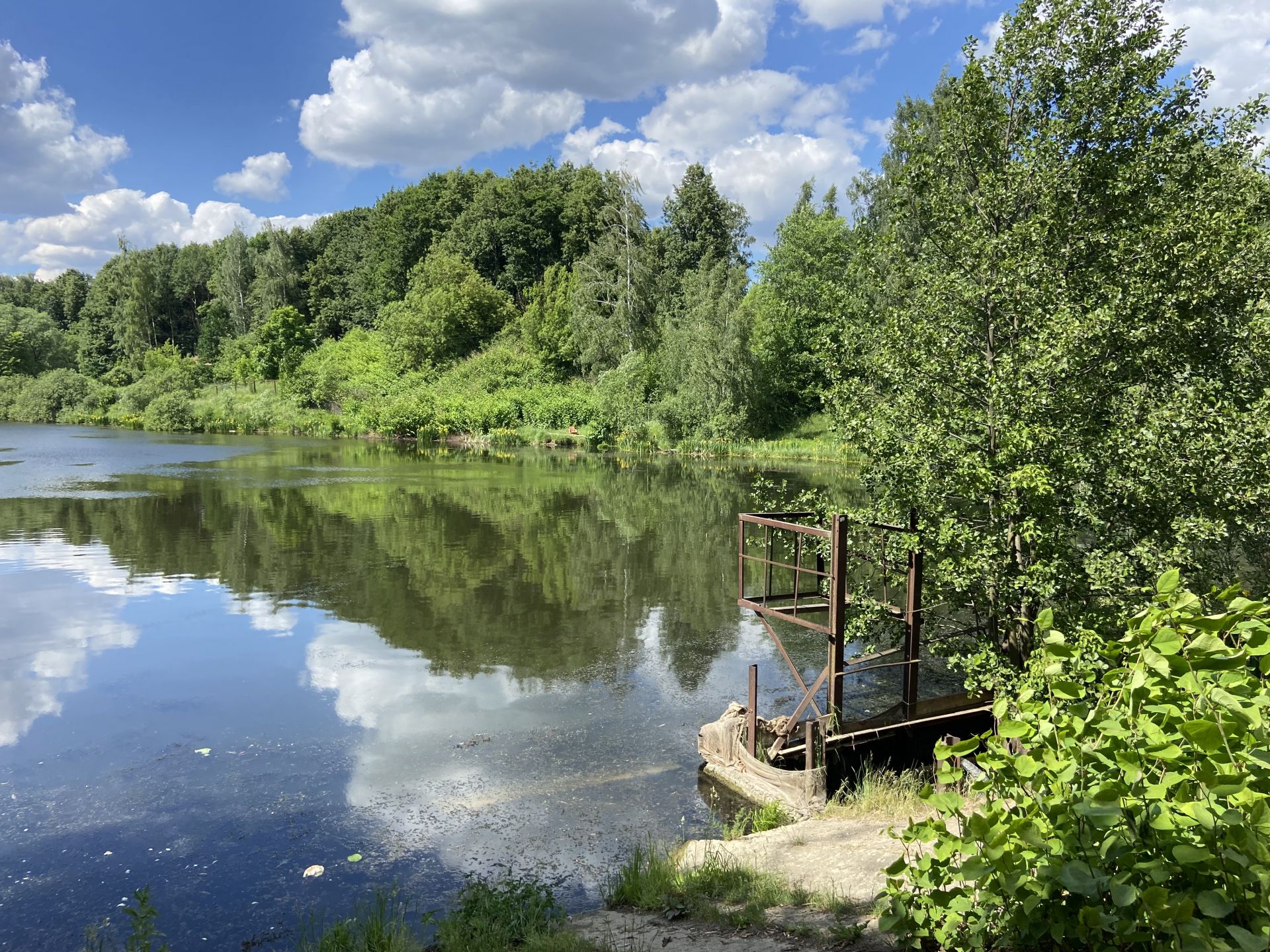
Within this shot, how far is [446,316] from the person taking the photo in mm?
77250

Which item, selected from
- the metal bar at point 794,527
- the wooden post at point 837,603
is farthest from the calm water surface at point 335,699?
the metal bar at point 794,527

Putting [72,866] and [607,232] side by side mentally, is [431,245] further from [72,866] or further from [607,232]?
[72,866]

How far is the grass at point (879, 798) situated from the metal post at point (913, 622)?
1047 millimetres

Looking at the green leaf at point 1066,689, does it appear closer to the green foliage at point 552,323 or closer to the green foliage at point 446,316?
the green foliage at point 552,323

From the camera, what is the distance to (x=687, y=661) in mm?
16109

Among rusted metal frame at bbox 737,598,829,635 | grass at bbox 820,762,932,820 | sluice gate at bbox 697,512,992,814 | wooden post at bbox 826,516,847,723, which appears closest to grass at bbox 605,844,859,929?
grass at bbox 820,762,932,820

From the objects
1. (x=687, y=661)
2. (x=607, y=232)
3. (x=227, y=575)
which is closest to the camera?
(x=687, y=661)

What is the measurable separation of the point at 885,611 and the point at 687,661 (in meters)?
5.11

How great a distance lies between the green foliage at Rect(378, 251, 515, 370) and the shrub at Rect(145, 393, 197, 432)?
65.6 feet

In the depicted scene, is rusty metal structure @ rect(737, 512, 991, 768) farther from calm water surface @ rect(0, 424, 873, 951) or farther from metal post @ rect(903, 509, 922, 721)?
calm water surface @ rect(0, 424, 873, 951)

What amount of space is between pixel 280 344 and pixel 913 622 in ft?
285

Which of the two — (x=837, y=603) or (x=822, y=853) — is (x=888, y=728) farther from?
(x=822, y=853)

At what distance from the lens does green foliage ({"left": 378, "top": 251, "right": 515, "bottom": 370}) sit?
77625mm

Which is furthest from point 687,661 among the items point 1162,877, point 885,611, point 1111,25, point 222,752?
point 1162,877
